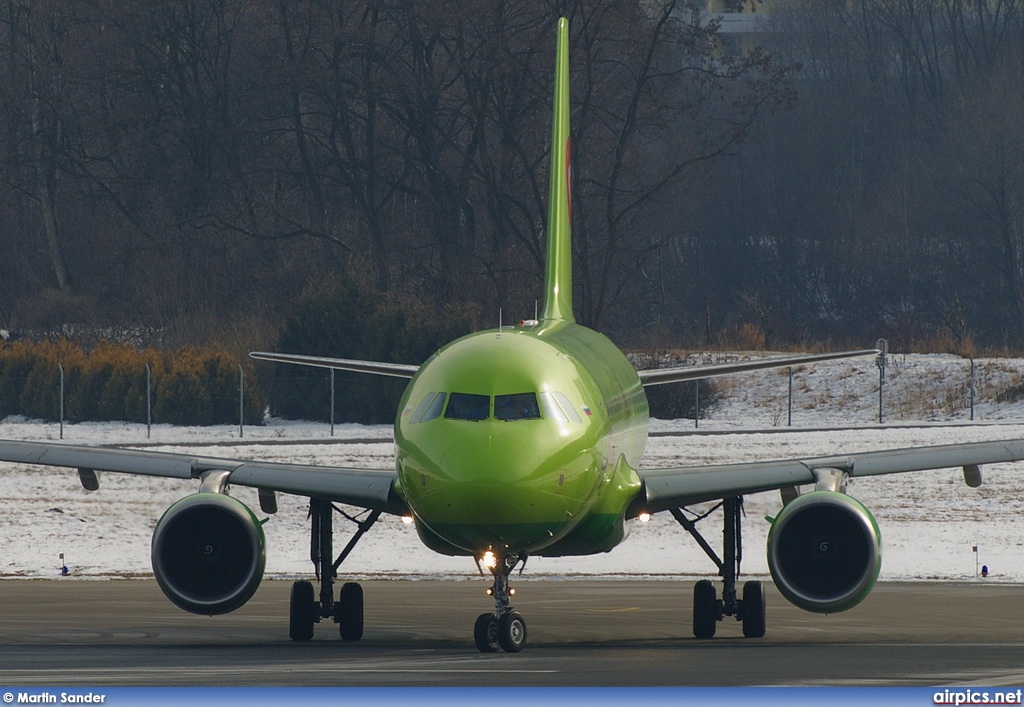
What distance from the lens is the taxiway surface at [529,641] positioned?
14695 millimetres

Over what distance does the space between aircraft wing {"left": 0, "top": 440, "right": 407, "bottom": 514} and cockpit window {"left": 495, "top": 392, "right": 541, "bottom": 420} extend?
2.55m

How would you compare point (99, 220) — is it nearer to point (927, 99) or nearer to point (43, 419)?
point (43, 419)

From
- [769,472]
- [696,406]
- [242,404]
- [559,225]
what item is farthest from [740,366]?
[696,406]

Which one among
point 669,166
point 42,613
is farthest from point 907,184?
point 42,613

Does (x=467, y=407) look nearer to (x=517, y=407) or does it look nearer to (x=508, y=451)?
(x=517, y=407)

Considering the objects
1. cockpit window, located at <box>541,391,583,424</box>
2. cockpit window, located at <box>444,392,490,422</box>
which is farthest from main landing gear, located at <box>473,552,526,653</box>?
cockpit window, located at <box>444,392,490,422</box>

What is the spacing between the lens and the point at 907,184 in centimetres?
9131

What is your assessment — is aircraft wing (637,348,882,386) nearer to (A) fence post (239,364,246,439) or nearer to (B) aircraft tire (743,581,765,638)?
(B) aircraft tire (743,581,765,638)

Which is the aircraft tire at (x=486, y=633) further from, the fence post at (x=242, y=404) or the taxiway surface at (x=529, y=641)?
the fence post at (x=242, y=404)

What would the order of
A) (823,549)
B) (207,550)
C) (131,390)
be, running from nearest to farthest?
1. (823,549)
2. (207,550)
3. (131,390)

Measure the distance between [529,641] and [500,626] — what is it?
2.05 m

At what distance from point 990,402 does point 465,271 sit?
20029 mm

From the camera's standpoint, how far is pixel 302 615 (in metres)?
19.8

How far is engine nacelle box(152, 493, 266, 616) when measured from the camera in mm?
18047
